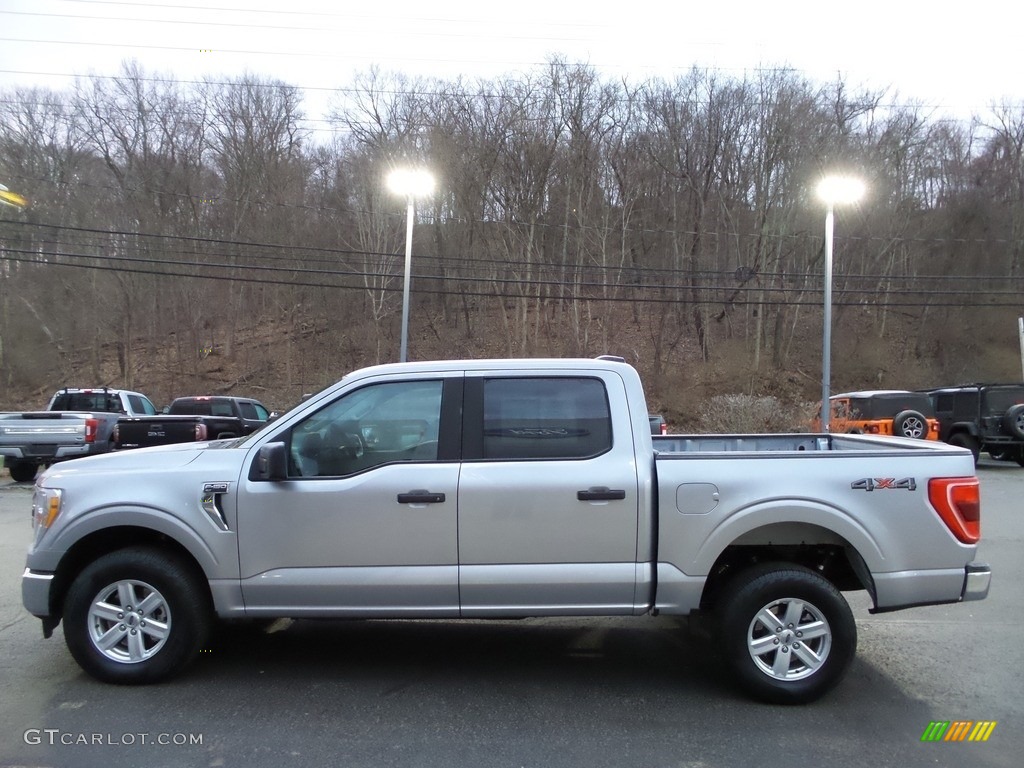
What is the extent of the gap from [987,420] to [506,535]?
734 inches

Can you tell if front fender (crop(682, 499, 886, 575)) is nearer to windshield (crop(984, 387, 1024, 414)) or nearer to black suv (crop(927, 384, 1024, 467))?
black suv (crop(927, 384, 1024, 467))

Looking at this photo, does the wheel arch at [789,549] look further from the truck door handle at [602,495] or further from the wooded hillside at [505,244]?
the wooded hillside at [505,244]

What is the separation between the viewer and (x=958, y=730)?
418cm

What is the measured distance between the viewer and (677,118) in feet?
138

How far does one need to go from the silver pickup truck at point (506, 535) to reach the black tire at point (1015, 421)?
16514 mm

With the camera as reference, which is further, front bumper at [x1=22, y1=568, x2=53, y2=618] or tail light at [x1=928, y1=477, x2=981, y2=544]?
front bumper at [x1=22, y1=568, x2=53, y2=618]

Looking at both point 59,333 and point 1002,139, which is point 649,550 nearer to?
point 59,333

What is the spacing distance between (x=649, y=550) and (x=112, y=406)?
17000 mm

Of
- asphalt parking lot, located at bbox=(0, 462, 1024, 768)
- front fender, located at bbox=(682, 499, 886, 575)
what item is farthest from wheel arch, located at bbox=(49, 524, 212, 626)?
front fender, located at bbox=(682, 499, 886, 575)

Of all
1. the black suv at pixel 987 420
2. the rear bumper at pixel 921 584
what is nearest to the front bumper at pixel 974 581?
the rear bumper at pixel 921 584

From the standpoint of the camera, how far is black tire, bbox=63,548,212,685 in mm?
4531

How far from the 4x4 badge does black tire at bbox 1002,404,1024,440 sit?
16.8m

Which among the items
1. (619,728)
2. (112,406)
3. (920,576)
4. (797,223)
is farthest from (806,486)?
(797,223)

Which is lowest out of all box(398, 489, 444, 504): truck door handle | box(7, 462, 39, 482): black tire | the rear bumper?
box(7, 462, 39, 482): black tire
